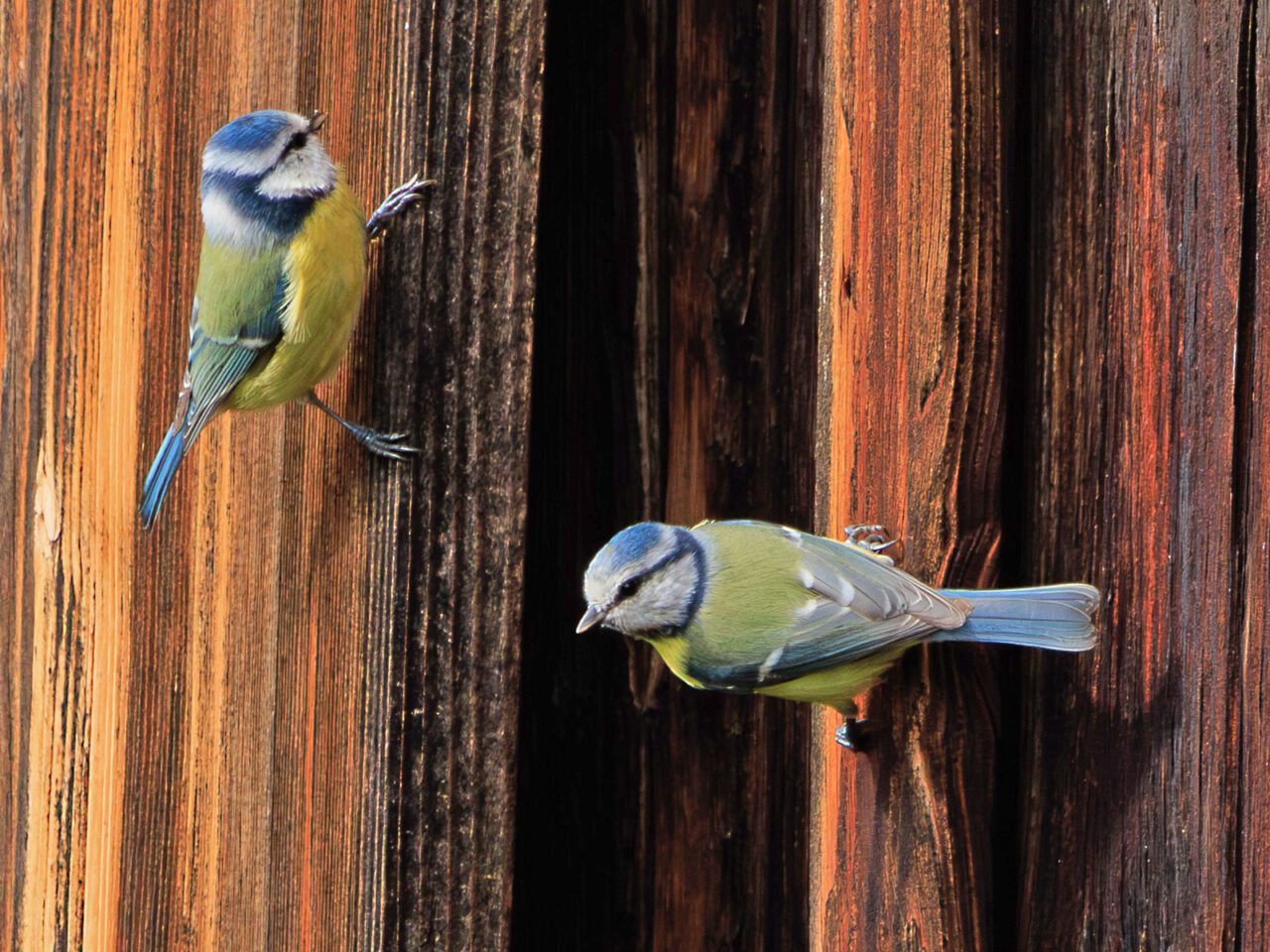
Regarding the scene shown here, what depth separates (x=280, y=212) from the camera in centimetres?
232

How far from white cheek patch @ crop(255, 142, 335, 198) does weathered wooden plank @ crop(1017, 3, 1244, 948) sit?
3.35ft

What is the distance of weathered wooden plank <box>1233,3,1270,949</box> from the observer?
1138mm

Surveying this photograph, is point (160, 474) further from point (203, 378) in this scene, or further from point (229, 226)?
point (229, 226)

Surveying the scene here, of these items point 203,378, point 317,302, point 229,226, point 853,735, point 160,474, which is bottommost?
point 853,735

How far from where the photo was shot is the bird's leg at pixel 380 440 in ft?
5.08

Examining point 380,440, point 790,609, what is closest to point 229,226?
point 380,440

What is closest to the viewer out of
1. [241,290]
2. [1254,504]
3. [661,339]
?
[1254,504]

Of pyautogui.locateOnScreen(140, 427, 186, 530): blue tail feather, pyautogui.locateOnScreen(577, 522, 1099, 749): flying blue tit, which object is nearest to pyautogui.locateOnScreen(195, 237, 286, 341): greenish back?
pyautogui.locateOnScreen(140, 427, 186, 530): blue tail feather

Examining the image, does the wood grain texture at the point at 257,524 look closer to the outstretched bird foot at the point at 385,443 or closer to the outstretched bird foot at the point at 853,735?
the outstretched bird foot at the point at 385,443

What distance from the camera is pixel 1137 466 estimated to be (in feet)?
4.16

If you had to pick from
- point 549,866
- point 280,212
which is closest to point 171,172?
point 280,212

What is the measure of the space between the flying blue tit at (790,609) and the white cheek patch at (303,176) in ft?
2.42

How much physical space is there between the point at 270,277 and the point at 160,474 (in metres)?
Answer: 0.69

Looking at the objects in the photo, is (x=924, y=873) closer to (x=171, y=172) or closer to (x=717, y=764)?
(x=717, y=764)
